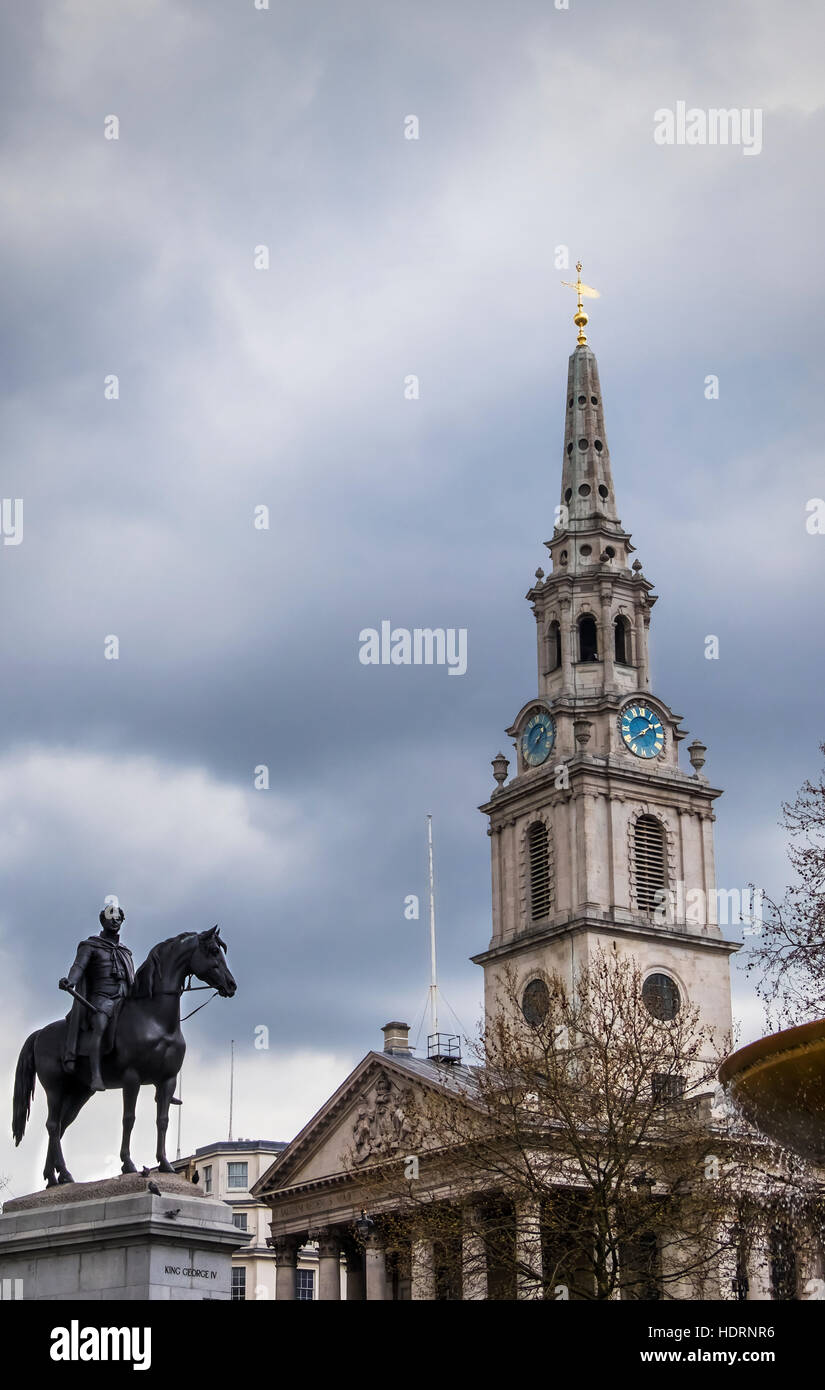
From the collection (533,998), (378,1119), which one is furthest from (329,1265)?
(533,998)

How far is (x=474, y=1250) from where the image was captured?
2295 inches

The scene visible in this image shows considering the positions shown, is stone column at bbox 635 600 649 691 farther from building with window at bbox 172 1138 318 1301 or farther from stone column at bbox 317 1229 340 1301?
building with window at bbox 172 1138 318 1301

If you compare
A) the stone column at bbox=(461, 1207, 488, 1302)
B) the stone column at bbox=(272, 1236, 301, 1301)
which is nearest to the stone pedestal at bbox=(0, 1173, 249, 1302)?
the stone column at bbox=(461, 1207, 488, 1302)

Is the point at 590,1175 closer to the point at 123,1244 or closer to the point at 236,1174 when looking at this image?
the point at 123,1244

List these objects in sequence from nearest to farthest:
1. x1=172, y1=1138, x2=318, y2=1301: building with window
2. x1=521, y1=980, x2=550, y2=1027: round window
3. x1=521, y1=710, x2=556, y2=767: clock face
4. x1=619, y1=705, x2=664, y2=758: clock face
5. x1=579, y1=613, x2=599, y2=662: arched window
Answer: x1=521, y1=980, x2=550, y2=1027: round window, x1=619, y1=705, x2=664, y2=758: clock face, x1=521, y1=710, x2=556, y2=767: clock face, x1=579, y1=613, x2=599, y2=662: arched window, x1=172, y1=1138, x2=318, y2=1301: building with window

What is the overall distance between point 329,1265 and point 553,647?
29.9 metres

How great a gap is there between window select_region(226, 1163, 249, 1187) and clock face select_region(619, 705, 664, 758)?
54.7 metres

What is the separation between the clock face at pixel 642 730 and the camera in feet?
286

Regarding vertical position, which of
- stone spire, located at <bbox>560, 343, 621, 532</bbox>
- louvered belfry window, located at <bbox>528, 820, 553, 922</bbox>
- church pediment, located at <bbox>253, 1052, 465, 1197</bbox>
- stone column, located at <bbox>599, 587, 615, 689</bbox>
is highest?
stone spire, located at <bbox>560, 343, 621, 532</bbox>

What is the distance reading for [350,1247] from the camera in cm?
8431

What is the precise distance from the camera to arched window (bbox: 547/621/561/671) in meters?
91.4
